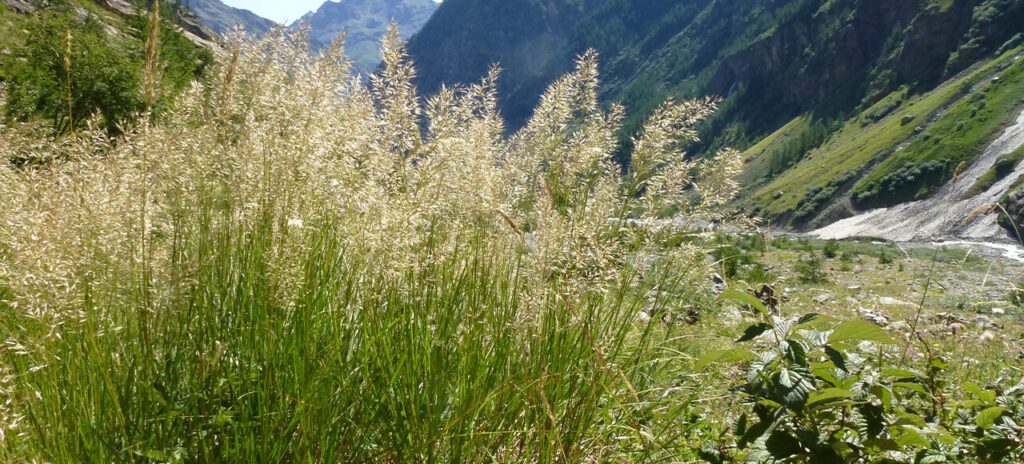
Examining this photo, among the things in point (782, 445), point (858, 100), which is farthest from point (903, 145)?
point (782, 445)

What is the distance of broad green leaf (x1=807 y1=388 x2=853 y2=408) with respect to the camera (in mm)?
1805

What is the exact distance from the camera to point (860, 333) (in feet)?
6.07

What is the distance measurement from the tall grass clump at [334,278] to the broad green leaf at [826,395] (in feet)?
1.95

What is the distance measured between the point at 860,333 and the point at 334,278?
221 cm

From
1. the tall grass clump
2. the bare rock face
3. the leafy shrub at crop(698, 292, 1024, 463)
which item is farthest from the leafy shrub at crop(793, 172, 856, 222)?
the leafy shrub at crop(698, 292, 1024, 463)

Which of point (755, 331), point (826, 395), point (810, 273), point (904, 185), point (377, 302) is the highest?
point (377, 302)

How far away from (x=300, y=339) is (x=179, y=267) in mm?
527

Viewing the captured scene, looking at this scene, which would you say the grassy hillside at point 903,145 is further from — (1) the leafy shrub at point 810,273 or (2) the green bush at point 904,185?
(1) the leafy shrub at point 810,273

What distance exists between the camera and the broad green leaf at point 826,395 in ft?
5.92

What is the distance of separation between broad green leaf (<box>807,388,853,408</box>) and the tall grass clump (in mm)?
596

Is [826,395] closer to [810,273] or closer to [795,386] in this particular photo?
[795,386]

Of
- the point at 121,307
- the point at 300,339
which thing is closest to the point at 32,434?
the point at 121,307

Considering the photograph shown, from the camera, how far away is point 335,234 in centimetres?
285

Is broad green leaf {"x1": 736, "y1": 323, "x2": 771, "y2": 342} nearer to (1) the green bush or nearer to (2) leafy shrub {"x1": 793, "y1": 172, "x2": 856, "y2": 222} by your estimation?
(1) the green bush
